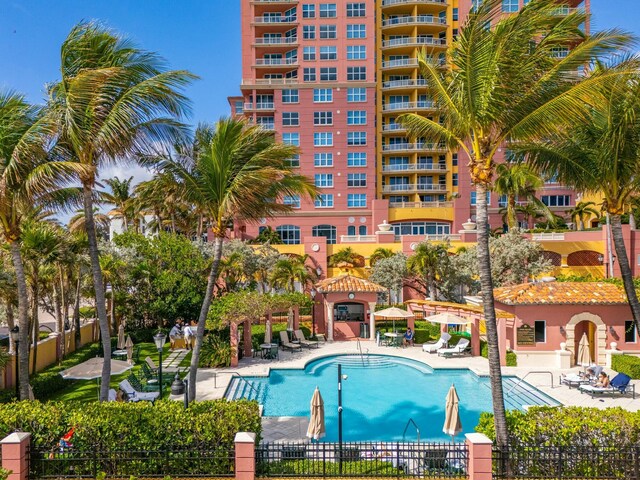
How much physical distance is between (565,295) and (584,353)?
2842mm

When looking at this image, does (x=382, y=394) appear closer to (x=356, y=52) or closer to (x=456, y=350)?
(x=456, y=350)

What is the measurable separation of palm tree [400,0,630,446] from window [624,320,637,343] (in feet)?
48.1

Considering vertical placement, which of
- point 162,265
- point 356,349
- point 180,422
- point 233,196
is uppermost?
point 233,196

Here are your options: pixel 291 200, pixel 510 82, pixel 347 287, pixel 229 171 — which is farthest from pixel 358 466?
pixel 291 200

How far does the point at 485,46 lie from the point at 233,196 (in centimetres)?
750

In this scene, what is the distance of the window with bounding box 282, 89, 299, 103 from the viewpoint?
48281 mm

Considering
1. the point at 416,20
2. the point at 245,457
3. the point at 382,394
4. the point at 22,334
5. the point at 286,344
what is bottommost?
the point at 382,394

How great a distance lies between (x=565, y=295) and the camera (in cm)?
2002

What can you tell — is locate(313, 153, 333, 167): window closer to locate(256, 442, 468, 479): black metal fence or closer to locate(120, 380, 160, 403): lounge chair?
locate(120, 380, 160, 403): lounge chair

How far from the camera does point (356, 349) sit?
23.9 metres

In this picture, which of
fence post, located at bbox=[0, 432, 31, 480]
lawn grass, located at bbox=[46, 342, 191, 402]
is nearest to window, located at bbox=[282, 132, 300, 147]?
lawn grass, located at bbox=[46, 342, 191, 402]

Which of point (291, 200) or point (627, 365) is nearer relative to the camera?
point (627, 365)

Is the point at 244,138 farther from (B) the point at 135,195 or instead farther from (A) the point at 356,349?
(B) the point at 135,195

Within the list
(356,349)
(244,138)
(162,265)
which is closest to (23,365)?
(244,138)
